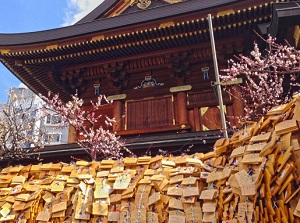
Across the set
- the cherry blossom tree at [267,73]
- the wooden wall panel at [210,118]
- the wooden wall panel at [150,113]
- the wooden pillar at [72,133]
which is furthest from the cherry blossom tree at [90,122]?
the cherry blossom tree at [267,73]

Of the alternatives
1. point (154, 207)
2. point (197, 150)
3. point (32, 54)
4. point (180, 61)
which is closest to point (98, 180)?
point (154, 207)

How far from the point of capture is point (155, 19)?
7.60m

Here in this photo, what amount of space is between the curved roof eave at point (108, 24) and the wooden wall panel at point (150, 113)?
7.76 feet

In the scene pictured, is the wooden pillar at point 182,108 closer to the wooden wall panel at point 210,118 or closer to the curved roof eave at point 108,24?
the wooden wall panel at point 210,118

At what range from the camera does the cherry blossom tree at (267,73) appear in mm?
6109

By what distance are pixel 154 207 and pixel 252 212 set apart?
93 centimetres

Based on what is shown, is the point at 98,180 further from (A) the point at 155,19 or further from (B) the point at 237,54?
(B) the point at 237,54

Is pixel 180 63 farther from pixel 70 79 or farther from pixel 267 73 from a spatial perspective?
pixel 70 79

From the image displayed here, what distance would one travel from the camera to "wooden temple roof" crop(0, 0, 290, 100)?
7.29 meters

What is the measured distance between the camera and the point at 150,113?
866 cm

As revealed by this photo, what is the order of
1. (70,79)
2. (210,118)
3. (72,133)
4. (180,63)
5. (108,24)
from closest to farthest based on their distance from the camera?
(210,118) < (108,24) < (180,63) < (72,133) < (70,79)

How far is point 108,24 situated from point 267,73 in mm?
4502

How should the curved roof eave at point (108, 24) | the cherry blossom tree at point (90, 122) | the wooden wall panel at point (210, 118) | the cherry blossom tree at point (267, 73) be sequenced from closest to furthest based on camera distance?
the cherry blossom tree at point (267, 73) → the cherry blossom tree at point (90, 122) → the curved roof eave at point (108, 24) → the wooden wall panel at point (210, 118)

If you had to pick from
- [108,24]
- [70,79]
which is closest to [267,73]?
[108,24]
